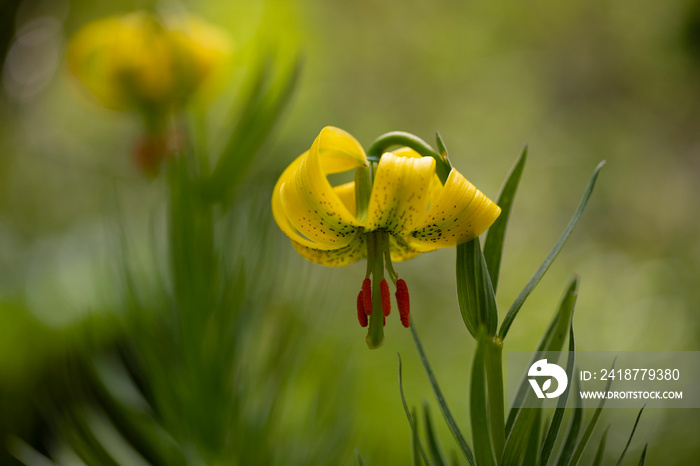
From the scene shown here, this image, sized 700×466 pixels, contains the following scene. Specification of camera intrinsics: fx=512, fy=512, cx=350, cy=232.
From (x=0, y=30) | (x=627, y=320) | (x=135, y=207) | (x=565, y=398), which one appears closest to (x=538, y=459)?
(x=565, y=398)

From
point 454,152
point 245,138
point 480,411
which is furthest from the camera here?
point 454,152

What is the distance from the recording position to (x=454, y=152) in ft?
7.79

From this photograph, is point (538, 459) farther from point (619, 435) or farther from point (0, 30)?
point (0, 30)

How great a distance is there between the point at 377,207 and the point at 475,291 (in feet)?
0.23

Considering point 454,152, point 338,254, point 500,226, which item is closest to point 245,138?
point 338,254

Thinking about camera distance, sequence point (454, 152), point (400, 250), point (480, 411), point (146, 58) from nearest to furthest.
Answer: point (480, 411)
point (400, 250)
point (146, 58)
point (454, 152)

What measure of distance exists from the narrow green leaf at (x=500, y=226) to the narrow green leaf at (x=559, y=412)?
0.15 feet

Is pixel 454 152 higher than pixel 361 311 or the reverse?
higher

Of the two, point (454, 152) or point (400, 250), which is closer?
point (400, 250)

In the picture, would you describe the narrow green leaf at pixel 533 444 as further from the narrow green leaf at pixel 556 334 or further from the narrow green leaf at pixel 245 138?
the narrow green leaf at pixel 245 138

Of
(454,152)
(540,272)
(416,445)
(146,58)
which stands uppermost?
(454,152)

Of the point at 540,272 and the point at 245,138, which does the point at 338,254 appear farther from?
the point at 245,138

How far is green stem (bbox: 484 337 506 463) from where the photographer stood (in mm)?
253

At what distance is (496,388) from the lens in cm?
25
